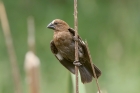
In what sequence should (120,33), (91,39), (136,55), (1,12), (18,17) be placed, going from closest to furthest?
(1,12), (136,55), (91,39), (120,33), (18,17)

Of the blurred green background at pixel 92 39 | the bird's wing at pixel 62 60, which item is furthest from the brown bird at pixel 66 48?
the blurred green background at pixel 92 39

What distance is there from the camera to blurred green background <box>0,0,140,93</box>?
203 inches

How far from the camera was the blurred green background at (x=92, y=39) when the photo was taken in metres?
5.14

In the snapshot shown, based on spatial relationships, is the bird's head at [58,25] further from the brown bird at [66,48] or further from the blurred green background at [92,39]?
the blurred green background at [92,39]

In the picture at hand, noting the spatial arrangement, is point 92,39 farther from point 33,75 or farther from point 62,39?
point 33,75

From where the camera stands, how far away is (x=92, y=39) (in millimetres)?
6160

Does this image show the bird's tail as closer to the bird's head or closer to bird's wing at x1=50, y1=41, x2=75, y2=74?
bird's wing at x1=50, y1=41, x2=75, y2=74

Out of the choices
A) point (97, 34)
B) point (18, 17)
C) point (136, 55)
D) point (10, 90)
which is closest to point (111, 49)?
point (136, 55)

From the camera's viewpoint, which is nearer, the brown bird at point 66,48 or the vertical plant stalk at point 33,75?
the vertical plant stalk at point 33,75

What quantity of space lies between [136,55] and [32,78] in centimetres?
373

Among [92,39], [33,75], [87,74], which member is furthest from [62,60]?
[92,39]

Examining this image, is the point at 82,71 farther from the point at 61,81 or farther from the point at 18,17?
the point at 18,17

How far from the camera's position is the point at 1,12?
9.36 ft

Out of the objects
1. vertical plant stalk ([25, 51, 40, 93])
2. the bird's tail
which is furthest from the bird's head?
vertical plant stalk ([25, 51, 40, 93])
